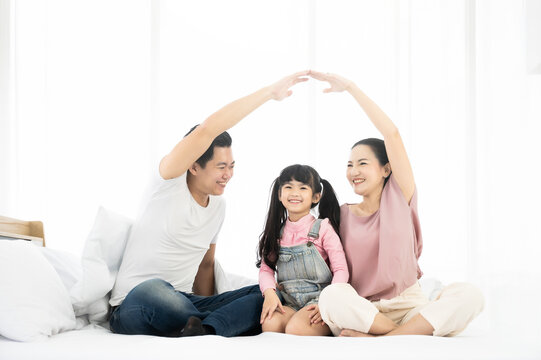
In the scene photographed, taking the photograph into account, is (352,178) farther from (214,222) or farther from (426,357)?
(426,357)

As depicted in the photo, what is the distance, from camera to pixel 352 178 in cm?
172

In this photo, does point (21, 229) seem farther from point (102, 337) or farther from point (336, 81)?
point (336, 81)

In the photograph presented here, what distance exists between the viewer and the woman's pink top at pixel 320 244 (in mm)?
1620

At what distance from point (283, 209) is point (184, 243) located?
1.13ft

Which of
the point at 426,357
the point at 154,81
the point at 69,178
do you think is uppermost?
the point at 154,81

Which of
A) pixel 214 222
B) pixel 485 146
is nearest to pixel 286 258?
pixel 214 222

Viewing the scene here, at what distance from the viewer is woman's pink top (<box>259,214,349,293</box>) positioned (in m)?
1.62

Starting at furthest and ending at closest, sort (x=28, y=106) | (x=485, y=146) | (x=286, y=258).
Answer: (x=28, y=106)
(x=485, y=146)
(x=286, y=258)

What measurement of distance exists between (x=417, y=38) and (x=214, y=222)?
2.04 metres

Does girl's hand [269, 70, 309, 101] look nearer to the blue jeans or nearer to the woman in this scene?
the woman

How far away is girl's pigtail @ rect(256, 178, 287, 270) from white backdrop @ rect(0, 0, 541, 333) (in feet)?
4.59

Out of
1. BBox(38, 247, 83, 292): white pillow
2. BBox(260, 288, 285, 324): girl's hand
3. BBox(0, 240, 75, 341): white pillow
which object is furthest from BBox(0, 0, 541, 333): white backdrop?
BBox(0, 240, 75, 341): white pillow

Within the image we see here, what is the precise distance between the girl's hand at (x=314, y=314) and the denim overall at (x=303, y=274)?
7 cm

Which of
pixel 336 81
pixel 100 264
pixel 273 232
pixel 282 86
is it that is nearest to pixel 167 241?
pixel 100 264
